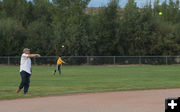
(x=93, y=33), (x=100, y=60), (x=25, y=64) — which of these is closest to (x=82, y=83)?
(x=25, y=64)

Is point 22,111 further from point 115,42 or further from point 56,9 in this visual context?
point 56,9

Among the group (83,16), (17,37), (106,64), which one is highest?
(83,16)

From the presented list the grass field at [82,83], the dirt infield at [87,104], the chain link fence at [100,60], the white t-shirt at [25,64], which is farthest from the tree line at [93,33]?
the dirt infield at [87,104]

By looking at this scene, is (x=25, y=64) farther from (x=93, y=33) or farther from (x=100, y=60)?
(x=93, y=33)

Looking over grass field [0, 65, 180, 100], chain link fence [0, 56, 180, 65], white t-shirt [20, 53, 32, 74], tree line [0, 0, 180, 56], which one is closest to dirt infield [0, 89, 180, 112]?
grass field [0, 65, 180, 100]

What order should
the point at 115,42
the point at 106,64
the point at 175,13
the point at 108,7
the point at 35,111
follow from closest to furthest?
the point at 35,111 → the point at 106,64 → the point at 115,42 → the point at 108,7 → the point at 175,13

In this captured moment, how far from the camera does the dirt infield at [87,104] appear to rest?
9.09 metres

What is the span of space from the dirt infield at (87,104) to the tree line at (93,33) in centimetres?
4046

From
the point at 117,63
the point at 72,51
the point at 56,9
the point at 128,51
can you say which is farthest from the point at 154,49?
the point at 56,9

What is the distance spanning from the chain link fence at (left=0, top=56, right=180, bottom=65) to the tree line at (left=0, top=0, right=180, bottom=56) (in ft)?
13.2

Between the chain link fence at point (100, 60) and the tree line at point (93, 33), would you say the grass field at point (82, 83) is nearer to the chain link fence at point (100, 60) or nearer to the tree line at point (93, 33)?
the chain link fence at point (100, 60)

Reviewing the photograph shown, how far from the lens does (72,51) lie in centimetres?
5228

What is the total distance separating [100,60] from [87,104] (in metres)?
39.1

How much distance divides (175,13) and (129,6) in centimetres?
1347
